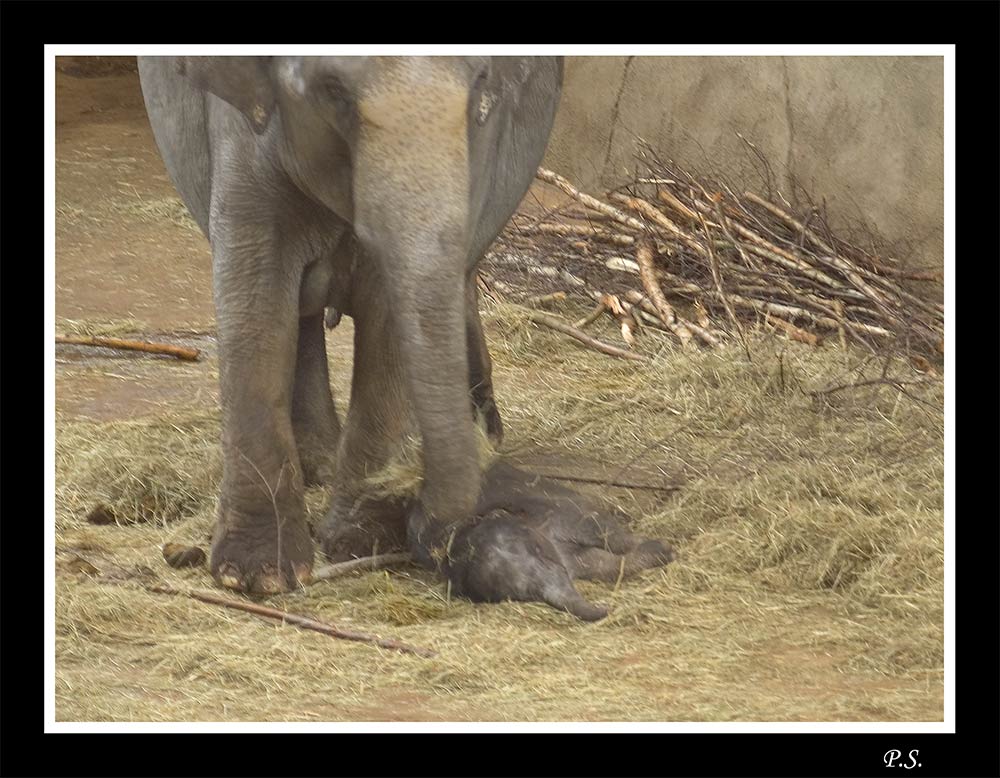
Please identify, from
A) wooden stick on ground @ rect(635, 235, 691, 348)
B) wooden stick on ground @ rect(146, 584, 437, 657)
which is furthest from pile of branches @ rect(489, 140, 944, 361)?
wooden stick on ground @ rect(146, 584, 437, 657)

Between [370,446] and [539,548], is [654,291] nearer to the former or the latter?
[370,446]

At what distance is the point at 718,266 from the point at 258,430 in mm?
2931

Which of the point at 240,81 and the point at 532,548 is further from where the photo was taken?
the point at 532,548

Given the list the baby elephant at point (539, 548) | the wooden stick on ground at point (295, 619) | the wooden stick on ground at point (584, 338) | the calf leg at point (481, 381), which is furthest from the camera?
the wooden stick on ground at point (584, 338)

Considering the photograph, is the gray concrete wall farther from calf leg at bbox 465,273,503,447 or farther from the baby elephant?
the baby elephant

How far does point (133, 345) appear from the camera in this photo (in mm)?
6727

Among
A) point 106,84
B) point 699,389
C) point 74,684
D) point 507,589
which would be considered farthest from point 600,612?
point 106,84

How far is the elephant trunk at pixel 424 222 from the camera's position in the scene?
356 centimetres

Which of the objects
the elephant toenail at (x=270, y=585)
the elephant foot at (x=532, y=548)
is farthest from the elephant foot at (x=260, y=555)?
the elephant foot at (x=532, y=548)

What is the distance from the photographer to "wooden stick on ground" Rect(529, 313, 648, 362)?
21.7 feet

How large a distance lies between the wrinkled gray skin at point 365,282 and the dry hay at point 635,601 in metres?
0.16

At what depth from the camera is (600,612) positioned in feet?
13.2

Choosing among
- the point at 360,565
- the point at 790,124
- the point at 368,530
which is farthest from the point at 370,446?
the point at 790,124
